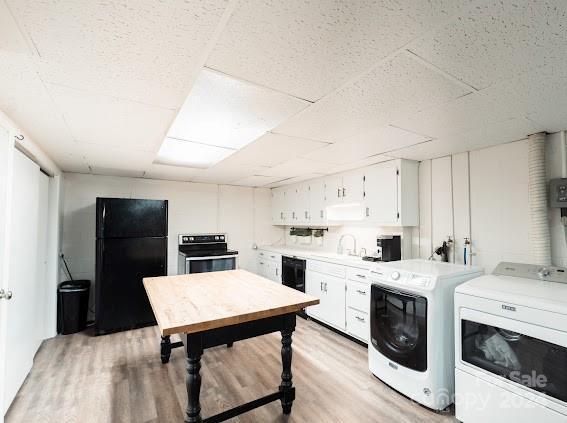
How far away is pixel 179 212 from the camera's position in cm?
479

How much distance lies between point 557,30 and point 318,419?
2543mm

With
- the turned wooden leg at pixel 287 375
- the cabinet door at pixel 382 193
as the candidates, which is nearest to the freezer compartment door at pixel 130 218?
the turned wooden leg at pixel 287 375

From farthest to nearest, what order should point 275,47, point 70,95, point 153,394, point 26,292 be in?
1. point 26,292
2. point 153,394
3. point 70,95
4. point 275,47

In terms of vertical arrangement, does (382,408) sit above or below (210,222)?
below

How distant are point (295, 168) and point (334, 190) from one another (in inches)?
30.2

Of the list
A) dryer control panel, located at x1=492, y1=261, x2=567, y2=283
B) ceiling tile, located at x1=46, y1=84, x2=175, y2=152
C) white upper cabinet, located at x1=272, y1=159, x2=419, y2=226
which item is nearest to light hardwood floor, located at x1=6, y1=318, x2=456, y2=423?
dryer control panel, located at x1=492, y1=261, x2=567, y2=283

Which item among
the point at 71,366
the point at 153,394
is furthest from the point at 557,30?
the point at 71,366

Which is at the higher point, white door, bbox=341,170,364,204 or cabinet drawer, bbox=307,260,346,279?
white door, bbox=341,170,364,204

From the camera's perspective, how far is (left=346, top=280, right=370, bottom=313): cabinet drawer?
3063 mm

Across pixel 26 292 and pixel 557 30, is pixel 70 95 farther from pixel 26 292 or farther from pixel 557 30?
pixel 557 30

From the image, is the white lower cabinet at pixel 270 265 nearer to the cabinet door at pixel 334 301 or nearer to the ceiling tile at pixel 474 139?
the cabinet door at pixel 334 301

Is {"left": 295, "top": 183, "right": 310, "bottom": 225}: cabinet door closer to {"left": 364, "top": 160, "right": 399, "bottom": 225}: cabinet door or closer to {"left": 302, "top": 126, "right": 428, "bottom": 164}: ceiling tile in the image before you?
{"left": 364, "top": 160, "right": 399, "bottom": 225}: cabinet door

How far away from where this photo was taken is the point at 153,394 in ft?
7.39

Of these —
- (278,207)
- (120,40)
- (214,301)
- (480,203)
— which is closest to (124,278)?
(214,301)
